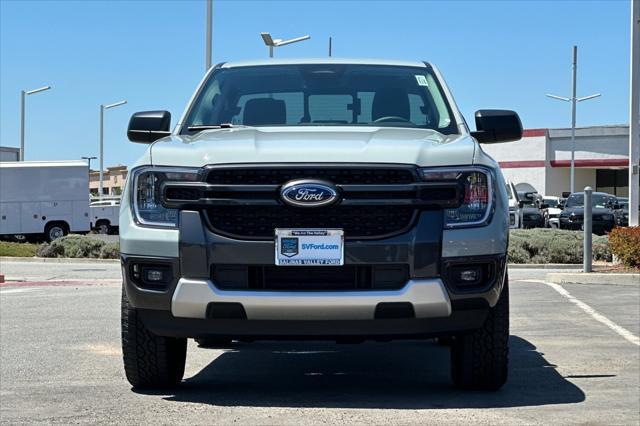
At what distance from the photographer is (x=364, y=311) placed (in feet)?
16.4

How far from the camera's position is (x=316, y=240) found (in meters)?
4.99

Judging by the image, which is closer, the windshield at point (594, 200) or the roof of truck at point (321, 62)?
the roof of truck at point (321, 62)

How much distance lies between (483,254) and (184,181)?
1.58 metres

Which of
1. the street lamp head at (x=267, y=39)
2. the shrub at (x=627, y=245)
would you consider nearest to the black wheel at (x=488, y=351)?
the shrub at (x=627, y=245)

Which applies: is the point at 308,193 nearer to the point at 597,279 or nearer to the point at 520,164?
the point at 597,279

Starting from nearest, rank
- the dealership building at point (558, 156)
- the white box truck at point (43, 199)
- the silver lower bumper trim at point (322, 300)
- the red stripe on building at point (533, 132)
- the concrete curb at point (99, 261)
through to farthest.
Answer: the silver lower bumper trim at point (322, 300) < the concrete curb at point (99, 261) < the white box truck at point (43, 199) < the dealership building at point (558, 156) < the red stripe on building at point (533, 132)

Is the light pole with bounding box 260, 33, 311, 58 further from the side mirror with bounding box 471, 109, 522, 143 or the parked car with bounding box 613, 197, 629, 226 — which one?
the side mirror with bounding box 471, 109, 522, 143

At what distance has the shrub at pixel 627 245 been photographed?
1670 centimetres

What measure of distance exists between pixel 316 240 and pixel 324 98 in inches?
74.4

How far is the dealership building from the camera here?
60.2 meters

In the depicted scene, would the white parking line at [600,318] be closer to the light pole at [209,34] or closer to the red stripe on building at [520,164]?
the light pole at [209,34]

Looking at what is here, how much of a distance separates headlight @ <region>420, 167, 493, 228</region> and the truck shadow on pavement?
101cm

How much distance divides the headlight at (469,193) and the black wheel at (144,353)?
1732 mm

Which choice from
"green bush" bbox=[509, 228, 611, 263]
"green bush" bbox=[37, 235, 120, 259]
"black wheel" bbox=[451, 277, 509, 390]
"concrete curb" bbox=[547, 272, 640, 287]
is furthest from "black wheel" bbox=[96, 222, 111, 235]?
"black wheel" bbox=[451, 277, 509, 390]
